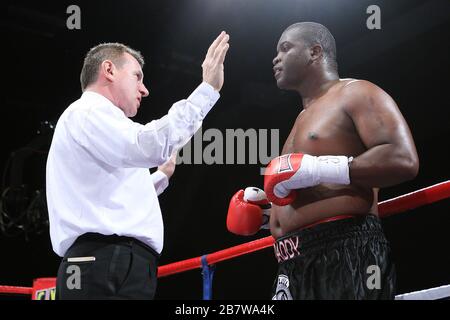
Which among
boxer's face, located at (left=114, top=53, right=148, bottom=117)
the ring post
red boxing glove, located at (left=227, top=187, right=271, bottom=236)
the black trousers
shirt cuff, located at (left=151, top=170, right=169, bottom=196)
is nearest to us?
the black trousers

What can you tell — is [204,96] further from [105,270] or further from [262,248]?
[262,248]

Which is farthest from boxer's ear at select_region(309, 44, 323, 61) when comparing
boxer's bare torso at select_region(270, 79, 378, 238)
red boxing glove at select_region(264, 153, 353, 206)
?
red boxing glove at select_region(264, 153, 353, 206)

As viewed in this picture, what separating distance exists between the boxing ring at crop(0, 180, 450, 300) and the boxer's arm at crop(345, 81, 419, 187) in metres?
0.13

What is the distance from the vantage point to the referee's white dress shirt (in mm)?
1501

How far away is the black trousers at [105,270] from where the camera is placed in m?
1.42

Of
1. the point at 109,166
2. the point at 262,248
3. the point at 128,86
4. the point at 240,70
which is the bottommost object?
the point at 262,248

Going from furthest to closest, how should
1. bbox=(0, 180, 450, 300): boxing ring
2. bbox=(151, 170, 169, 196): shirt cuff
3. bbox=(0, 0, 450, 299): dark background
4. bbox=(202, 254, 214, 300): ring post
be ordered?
bbox=(0, 0, 450, 299): dark background → bbox=(202, 254, 214, 300): ring post → bbox=(151, 170, 169, 196): shirt cuff → bbox=(0, 180, 450, 300): boxing ring

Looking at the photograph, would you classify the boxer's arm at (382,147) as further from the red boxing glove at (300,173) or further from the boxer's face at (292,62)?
the boxer's face at (292,62)

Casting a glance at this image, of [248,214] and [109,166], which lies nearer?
[109,166]

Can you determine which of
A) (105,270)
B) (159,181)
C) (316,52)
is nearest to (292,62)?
(316,52)

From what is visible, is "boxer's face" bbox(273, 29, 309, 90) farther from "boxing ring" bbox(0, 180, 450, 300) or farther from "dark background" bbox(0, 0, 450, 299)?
"dark background" bbox(0, 0, 450, 299)

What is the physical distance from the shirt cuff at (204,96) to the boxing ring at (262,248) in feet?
1.96

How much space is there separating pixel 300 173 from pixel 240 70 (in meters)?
4.43

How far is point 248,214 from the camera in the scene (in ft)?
6.18
